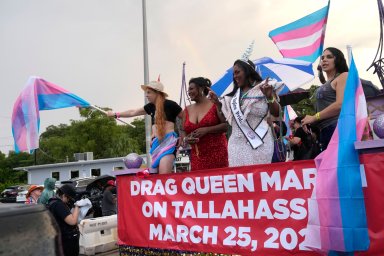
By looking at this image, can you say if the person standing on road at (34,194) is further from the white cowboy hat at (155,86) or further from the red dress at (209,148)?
the red dress at (209,148)

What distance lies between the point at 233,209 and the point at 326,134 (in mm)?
1152

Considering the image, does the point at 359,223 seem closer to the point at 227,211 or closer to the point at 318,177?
the point at 318,177

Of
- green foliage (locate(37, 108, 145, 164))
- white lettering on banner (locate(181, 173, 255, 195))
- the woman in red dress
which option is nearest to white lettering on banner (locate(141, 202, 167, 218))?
white lettering on banner (locate(181, 173, 255, 195))

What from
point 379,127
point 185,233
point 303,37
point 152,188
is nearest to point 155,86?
point 152,188

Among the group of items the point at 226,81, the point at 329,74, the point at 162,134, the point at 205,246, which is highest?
the point at 226,81

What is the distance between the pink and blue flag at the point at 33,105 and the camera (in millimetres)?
5996

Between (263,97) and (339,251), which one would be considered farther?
(263,97)

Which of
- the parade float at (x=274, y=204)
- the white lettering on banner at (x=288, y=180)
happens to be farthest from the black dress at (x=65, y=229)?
the white lettering on banner at (x=288, y=180)

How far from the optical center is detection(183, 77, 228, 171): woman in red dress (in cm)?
449

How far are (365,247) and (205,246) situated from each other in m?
1.52

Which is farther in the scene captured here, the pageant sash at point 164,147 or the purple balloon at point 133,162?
the purple balloon at point 133,162

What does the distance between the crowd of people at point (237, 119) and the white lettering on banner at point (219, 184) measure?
0.29m

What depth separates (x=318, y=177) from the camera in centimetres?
300

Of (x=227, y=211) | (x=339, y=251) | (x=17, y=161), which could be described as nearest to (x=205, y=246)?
(x=227, y=211)
